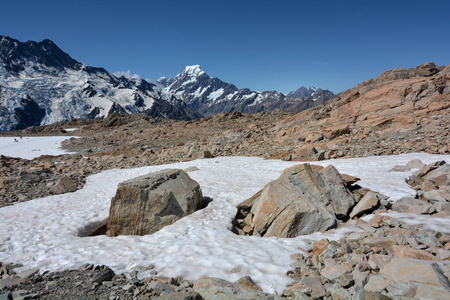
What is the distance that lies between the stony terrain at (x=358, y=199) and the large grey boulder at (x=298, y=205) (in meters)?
0.88

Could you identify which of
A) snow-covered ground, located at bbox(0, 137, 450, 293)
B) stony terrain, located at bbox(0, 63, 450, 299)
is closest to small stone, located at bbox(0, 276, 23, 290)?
stony terrain, located at bbox(0, 63, 450, 299)

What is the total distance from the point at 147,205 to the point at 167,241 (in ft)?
7.41

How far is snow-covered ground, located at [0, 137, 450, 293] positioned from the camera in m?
6.12

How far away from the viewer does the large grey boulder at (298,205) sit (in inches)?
323

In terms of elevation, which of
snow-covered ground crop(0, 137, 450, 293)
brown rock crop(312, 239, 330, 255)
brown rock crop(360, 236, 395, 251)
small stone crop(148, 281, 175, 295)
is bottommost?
snow-covered ground crop(0, 137, 450, 293)

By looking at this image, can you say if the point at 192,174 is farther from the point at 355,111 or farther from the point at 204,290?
the point at 355,111

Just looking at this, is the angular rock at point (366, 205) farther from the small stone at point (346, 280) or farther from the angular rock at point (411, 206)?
the small stone at point (346, 280)

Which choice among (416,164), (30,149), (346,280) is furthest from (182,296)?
(30,149)

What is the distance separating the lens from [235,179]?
52.9 ft

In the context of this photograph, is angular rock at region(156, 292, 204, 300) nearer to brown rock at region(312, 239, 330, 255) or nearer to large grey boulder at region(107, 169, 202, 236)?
brown rock at region(312, 239, 330, 255)

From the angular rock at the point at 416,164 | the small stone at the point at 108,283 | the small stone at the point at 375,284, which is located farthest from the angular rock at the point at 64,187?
the angular rock at the point at 416,164

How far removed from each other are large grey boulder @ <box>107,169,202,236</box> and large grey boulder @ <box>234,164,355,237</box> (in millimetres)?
2615

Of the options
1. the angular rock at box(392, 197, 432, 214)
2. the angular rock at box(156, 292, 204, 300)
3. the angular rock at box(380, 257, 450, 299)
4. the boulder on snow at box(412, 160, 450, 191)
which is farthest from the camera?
the boulder on snow at box(412, 160, 450, 191)

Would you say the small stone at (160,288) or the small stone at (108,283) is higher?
the small stone at (160,288)
